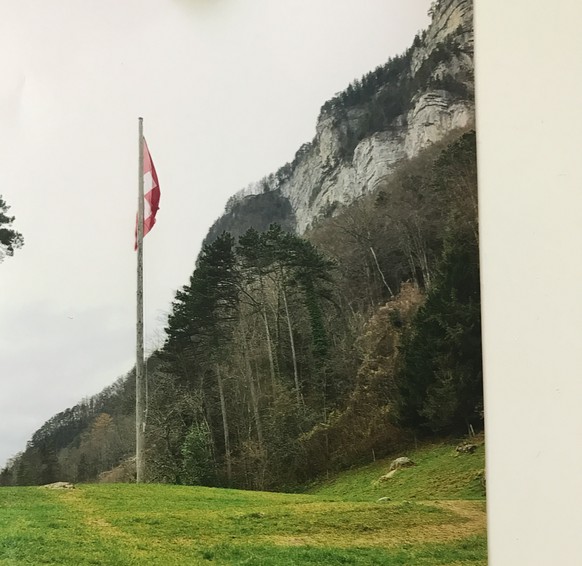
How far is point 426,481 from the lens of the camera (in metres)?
2.34

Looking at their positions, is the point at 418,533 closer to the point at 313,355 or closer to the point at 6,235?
the point at 313,355

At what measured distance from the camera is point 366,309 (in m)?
2.42

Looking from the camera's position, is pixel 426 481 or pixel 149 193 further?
pixel 149 193

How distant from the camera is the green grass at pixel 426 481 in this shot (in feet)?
7.66

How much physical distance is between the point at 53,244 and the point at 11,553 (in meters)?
1.13

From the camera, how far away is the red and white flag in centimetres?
252

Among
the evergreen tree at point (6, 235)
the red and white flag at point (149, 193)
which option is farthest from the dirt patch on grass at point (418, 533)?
the evergreen tree at point (6, 235)

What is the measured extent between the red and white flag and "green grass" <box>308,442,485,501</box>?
1.19 metres

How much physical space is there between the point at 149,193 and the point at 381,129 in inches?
37.2

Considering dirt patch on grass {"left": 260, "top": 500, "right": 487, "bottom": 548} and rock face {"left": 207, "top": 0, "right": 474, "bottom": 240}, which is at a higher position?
rock face {"left": 207, "top": 0, "right": 474, "bottom": 240}

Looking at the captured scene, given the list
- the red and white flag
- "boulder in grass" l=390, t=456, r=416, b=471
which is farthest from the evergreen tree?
"boulder in grass" l=390, t=456, r=416, b=471

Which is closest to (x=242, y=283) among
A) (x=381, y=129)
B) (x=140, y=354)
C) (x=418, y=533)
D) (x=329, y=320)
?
(x=329, y=320)

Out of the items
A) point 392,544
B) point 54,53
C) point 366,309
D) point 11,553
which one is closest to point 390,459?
point 392,544

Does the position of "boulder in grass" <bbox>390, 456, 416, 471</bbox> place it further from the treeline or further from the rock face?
the rock face
